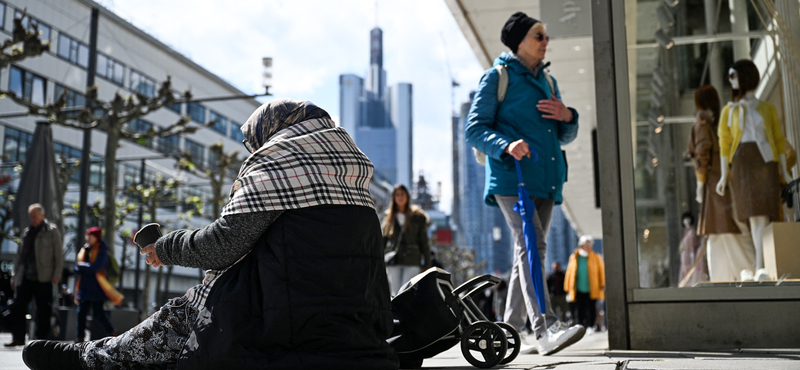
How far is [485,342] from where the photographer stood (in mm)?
3826

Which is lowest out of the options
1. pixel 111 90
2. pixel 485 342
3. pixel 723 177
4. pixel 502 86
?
pixel 485 342

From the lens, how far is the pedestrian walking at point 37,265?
994 cm

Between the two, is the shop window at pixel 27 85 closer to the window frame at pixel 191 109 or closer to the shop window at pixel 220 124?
the window frame at pixel 191 109

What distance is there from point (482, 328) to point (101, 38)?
46.5m

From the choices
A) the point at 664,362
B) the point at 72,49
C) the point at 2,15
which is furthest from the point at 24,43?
the point at 72,49

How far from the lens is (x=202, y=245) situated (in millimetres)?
3025

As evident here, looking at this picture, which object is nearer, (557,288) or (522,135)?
(522,135)

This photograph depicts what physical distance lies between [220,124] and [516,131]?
59.6 metres

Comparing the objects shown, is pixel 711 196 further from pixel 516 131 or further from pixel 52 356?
pixel 52 356

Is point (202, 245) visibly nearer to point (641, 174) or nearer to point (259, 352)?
point (259, 352)

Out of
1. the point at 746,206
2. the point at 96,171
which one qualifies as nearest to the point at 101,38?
the point at 96,171

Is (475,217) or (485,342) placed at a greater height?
(475,217)

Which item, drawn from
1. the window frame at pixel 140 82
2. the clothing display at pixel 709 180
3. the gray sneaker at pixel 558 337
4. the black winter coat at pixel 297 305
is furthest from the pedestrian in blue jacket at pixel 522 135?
the window frame at pixel 140 82

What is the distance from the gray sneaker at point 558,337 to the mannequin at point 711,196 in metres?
2.41
